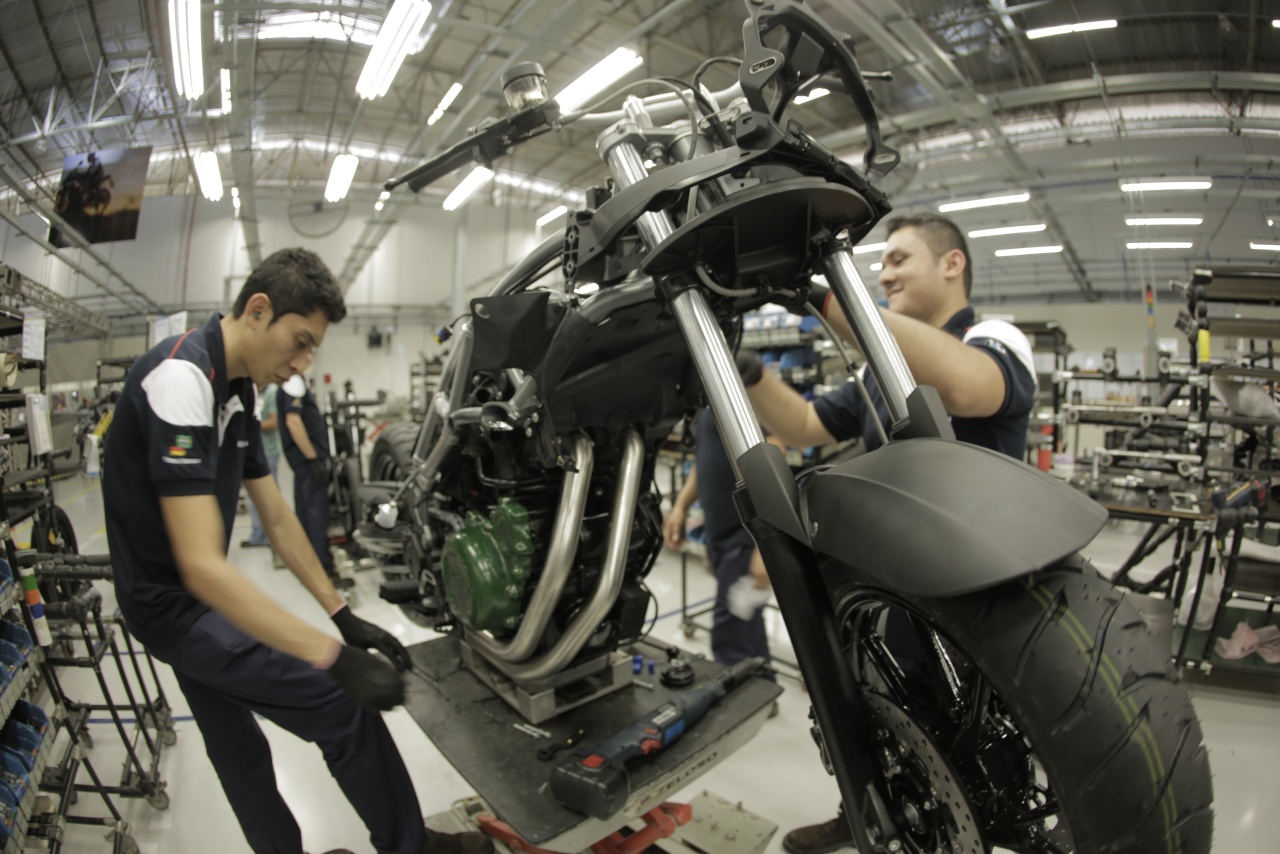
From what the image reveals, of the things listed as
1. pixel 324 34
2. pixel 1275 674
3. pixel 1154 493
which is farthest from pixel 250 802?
pixel 324 34

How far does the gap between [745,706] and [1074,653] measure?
57.3 inches

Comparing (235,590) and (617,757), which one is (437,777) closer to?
(617,757)

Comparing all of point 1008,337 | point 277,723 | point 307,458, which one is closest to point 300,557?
point 277,723

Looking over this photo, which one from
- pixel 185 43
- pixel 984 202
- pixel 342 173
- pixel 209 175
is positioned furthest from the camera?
pixel 984 202

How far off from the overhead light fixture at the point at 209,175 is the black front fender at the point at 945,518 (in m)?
3.10

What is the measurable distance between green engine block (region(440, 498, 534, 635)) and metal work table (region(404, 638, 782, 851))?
14.4 inches

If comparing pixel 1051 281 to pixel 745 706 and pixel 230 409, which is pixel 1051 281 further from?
pixel 230 409

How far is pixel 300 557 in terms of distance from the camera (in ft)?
6.39

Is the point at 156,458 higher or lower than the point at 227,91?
lower

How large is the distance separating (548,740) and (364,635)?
690 mm

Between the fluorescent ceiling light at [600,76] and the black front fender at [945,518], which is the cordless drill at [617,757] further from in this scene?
the fluorescent ceiling light at [600,76]

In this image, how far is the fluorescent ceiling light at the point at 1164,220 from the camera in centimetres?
452

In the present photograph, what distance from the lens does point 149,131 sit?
226 centimetres

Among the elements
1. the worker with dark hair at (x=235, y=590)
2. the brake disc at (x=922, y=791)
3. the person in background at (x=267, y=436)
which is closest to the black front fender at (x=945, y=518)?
the brake disc at (x=922, y=791)
